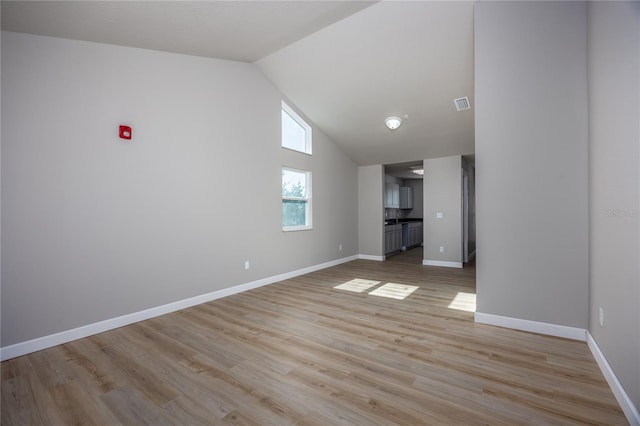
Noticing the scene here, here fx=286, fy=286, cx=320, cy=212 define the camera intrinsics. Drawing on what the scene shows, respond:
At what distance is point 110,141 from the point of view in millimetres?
2809

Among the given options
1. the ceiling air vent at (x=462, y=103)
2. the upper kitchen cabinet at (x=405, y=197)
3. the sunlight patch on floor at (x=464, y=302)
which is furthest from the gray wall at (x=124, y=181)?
the upper kitchen cabinet at (x=405, y=197)

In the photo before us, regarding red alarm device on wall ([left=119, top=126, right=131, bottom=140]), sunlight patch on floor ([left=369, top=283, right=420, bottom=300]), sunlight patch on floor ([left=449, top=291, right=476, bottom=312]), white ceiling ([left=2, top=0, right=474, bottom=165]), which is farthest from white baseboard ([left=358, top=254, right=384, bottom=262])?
red alarm device on wall ([left=119, top=126, right=131, bottom=140])

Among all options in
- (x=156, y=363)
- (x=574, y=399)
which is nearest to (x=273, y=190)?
(x=156, y=363)

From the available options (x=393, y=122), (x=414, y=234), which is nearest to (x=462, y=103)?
(x=393, y=122)

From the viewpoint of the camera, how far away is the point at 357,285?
4488 millimetres

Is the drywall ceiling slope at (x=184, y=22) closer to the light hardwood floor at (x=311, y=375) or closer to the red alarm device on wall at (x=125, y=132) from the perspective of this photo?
the red alarm device on wall at (x=125, y=132)

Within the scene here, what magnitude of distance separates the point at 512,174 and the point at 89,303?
415 cm

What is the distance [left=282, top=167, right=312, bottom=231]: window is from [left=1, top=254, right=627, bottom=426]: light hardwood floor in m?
2.20

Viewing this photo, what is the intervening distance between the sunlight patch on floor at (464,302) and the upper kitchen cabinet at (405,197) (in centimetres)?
582

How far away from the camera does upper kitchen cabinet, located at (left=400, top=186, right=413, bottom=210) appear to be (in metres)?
9.53

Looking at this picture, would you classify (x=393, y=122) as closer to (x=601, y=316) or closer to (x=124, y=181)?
(x=601, y=316)

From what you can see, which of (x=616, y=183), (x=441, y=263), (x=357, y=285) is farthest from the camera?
(x=441, y=263)

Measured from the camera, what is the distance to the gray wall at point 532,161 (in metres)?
2.47

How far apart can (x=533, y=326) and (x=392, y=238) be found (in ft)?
16.4
